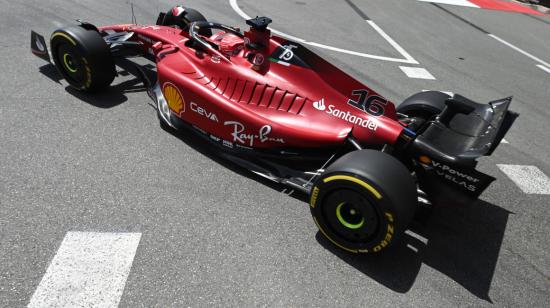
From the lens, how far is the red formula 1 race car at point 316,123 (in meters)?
3.08

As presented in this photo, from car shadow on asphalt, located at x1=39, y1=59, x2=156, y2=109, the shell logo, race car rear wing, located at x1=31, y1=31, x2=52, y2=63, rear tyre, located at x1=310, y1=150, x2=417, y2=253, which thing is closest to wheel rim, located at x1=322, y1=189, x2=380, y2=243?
rear tyre, located at x1=310, y1=150, x2=417, y2=253

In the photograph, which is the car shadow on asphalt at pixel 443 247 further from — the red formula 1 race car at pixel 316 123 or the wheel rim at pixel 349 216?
the wheel rim at pixel 349 216

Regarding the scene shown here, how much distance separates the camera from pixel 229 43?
4.55 m

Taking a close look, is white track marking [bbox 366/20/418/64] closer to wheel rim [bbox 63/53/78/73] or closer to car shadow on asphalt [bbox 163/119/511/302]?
car shadow on asphalt [bbox 163/119/511/302]

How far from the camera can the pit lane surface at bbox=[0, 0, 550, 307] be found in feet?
9.51

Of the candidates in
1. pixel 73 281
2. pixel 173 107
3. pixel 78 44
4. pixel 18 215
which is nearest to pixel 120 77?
pixel 78 44

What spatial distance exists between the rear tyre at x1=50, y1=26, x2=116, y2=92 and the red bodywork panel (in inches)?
31.7

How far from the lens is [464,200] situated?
323 cm

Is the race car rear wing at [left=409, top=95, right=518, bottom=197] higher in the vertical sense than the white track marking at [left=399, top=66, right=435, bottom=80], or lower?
higher

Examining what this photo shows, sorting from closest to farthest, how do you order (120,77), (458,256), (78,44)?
(458,256) → (78,44) → (120,77)

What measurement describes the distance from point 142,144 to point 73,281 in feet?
5.86

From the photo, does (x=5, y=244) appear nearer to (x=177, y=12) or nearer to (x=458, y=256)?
(x=458, y=256)

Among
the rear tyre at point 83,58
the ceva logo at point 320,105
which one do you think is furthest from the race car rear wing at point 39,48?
the ceva logo at point 320,105

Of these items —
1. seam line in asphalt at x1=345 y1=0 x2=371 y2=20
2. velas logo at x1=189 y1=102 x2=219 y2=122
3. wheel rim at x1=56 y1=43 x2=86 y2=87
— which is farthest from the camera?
seam line in asphalt at x1=345 y1=0 x2=371 y2=20
